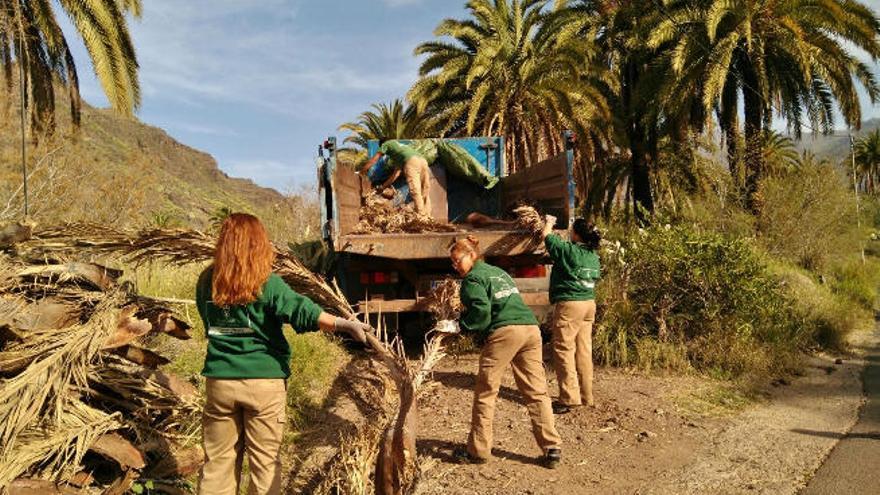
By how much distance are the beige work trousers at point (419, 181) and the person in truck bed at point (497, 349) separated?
374 cm

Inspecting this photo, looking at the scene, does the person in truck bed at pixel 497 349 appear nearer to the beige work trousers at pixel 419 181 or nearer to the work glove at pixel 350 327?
the work glove at pixel 350 327

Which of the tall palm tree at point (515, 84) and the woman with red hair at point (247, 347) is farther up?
the tall palm tree at point (515, 84)

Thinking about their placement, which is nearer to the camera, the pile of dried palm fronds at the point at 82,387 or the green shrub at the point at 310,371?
the pile of dried palm fronds at the point at 82,387

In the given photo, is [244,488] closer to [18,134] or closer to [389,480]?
[389,480]

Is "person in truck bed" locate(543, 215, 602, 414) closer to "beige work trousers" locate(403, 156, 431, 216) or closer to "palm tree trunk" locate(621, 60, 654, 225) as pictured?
"beige work trousers" locate(403, 156, 431, 216)

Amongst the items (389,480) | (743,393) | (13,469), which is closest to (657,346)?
(743,393)

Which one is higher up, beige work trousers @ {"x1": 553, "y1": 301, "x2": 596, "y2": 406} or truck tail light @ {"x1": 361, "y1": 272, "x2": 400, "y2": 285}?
truck tail light @ {"x1": 361, "y1": 272, "x2": 400, "y2": 285}

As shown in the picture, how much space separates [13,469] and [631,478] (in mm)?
3468

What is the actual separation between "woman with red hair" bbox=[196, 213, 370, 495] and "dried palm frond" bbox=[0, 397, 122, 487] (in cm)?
75

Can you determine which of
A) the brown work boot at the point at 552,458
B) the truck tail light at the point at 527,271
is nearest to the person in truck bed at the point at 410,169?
the truck tail light at the point at 527,271

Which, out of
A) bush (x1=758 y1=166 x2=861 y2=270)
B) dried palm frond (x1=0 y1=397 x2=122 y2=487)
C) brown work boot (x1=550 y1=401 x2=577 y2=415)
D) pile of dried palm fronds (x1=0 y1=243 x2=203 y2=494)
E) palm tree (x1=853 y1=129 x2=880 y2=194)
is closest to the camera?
dried palm frond (x1=0 y1=397 x2=122 y2=487)

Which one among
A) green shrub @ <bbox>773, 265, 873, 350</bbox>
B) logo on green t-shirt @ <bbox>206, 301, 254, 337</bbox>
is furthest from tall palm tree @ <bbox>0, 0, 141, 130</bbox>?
green shrub @ <bbox>773, 265, 873, 350</bbox>

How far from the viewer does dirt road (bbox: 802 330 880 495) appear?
4.16 m

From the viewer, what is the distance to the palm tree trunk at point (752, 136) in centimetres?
1527
